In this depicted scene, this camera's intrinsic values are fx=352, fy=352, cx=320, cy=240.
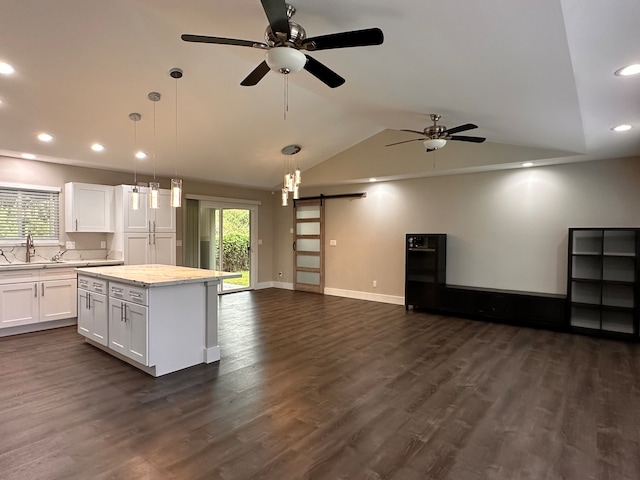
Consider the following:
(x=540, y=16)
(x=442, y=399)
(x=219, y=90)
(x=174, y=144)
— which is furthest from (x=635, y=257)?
(x=174, y=144)

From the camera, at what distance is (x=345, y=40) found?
2150 millimetres

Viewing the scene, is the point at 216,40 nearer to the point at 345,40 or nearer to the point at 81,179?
the point at 345,40

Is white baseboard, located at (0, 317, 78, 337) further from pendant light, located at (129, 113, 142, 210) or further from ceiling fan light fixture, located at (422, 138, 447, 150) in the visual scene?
ceiling fan light fixture, located at (422, 138, 447, 150)

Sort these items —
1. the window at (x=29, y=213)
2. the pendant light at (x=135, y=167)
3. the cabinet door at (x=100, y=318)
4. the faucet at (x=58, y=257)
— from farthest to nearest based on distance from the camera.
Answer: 1. the faucet at (x=58, y=257)
2. the window at (x=29, y=213)
3. the cabinet door at (x=100, y=318)
4. the pendant light at (x=135, y=167)

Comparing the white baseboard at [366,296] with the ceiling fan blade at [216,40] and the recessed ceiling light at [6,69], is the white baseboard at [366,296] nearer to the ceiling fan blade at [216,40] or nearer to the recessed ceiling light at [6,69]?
the ceiling fan blade at [216,40]

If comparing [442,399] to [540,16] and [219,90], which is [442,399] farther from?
[219,90]

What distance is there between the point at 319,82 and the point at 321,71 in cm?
160

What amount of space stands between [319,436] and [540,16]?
296cm

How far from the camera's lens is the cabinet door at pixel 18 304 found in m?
4.73

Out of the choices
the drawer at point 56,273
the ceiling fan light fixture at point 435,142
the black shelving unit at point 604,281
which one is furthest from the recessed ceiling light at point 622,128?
the drawer at point 56,273

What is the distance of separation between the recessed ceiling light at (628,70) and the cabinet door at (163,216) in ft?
20.5

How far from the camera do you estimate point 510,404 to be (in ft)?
9.68

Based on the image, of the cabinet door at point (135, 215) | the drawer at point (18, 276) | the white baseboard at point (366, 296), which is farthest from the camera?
the white baseboard at point (366, 296)

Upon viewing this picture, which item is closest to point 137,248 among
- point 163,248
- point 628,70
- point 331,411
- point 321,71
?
point 163,248
